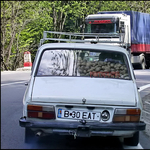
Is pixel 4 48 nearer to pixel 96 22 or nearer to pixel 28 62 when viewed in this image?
pixel 28 62

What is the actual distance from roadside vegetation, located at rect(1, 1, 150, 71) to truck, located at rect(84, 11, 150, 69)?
1662mm

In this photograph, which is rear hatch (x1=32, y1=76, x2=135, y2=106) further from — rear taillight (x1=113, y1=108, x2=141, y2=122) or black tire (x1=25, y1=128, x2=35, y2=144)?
black tire (x1=25, y1=128, x2=35, y2=144)

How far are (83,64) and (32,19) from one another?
→ 951 inches

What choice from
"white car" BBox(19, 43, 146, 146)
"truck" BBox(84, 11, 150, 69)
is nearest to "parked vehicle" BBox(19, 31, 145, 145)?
"white car" BBox(19, 43, 146, 146)

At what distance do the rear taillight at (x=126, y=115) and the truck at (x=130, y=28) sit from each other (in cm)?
1511

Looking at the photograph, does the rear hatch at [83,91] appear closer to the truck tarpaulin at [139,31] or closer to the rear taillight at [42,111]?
the rear taillight at [42,111]

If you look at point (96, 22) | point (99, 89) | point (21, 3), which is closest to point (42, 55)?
point (99, 89)

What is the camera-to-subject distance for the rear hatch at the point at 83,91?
4742 mm

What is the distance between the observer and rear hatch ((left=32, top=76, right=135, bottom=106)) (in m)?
4.74

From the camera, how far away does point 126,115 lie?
4742mm

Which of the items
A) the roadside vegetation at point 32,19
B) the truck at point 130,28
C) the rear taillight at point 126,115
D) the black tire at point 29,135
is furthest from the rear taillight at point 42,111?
the roadside vegetation at point 32,19

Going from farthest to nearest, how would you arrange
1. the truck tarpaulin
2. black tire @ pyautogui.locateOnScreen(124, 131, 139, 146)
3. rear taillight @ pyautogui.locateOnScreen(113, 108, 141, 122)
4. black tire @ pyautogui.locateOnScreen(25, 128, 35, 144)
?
the truck tarpaulin, black tire @ pyautogui.locateOnScreen(124, 131, 139, 146), black tire @ pyautogui.locateOnScreen(25, 128, 35, 144), rear taillight @ pyautogui.locateOnScreen(113, 108, 141, 122)

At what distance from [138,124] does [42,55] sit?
6.47ft

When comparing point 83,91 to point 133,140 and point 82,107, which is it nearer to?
point 82,107
